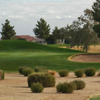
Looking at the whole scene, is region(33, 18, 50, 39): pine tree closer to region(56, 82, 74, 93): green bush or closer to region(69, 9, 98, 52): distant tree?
region(69, 9, 98, 52): distant tree

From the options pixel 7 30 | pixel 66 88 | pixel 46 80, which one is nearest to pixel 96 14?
pixel 46 80

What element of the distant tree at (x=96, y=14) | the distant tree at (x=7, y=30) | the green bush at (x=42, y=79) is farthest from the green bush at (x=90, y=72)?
the distant tree at (x=7, y=30)

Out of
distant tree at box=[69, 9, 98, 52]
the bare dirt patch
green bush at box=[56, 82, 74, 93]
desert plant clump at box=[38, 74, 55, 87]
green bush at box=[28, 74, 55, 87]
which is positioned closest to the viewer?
the bare dirt patch

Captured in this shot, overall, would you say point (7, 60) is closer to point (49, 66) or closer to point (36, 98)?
point (49, 66)

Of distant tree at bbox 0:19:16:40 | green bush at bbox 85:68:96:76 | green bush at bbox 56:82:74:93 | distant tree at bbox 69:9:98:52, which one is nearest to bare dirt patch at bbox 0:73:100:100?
green bush at bbox 56:82:74:93

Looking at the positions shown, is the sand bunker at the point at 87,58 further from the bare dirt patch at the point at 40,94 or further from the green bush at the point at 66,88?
the green bush at the point at 66,88

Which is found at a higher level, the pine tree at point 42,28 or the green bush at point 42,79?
the pine tree at point 42,28

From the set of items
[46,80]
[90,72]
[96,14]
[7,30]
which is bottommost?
[90,72]

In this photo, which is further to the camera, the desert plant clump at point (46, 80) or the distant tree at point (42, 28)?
the distant tree at point (42, 28)

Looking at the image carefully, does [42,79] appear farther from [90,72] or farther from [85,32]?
[85,32]

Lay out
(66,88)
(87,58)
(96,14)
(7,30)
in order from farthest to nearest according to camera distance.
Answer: (7,30)
(96,14)
(87,58)
(66,88)

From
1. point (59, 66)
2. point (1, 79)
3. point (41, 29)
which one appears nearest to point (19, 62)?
point (59, 66)

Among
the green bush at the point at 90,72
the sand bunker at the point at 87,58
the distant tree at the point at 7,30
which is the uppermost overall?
the distant tree at the point at 7,30

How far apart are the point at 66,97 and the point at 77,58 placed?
104ft
